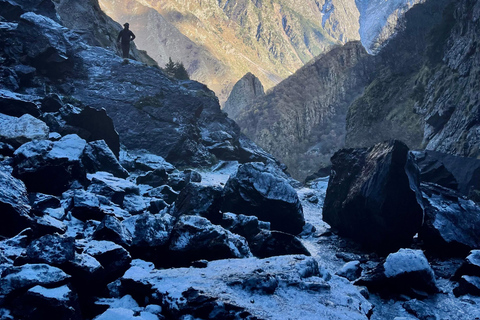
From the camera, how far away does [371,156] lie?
11680mm

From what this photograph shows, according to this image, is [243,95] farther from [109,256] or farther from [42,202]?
[109,256]

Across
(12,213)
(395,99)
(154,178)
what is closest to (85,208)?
(12,213)

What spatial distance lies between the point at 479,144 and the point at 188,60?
580 ft

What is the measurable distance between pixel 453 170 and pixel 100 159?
16.6m

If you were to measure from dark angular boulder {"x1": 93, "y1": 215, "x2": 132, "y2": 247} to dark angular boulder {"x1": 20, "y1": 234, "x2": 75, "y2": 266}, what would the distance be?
145 centimetres

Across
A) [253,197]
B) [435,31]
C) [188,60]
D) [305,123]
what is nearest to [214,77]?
[188,60]

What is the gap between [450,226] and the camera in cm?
958

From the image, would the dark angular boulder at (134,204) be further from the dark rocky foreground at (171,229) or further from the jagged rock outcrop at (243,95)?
the jagged rock outcrop at (243,95)

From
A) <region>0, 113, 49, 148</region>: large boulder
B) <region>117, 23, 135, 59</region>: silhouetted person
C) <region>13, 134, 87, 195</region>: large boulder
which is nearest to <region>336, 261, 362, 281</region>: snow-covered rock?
<region>13, 134, 87, 195</region>: large boulder

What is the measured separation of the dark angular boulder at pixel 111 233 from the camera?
640 cm

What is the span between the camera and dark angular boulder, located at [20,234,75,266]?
467 centimetres

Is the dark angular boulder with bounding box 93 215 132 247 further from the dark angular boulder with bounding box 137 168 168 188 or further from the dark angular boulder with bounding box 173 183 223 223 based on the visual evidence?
the dark angular boulder with bounding box 137 168 168 188

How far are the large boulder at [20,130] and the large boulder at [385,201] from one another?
9.17 metres

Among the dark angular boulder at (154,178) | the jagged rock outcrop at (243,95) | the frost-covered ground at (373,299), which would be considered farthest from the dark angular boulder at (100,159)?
the jagged rock outcrop at (243,95)
